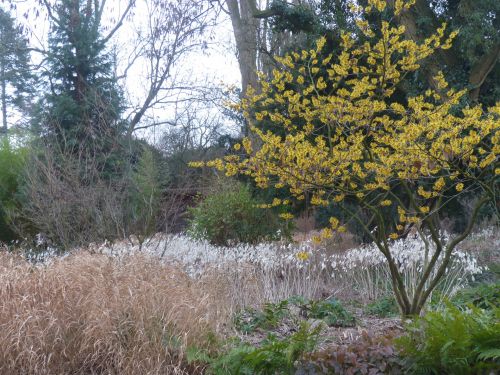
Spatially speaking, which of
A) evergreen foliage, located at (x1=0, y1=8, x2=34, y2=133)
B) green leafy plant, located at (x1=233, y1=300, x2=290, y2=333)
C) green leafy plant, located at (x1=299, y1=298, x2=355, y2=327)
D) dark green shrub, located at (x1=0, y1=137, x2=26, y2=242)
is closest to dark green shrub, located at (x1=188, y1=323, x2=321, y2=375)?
green leafy plant, located at (x1=233, y1=300, x2=290, y2=333)

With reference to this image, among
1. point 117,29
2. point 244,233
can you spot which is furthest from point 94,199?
point 117,29

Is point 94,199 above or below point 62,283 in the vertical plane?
above

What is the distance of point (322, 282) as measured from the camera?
303 inches

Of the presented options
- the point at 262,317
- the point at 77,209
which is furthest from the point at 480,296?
the point at 77,209

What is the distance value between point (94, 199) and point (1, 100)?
19.6 metres

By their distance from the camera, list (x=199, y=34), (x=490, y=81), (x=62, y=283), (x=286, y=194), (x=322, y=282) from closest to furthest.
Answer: (x=62, y=283), (x=322, y=282), (x=490, y=81), (x=286, y=194), (x=199, y=34)

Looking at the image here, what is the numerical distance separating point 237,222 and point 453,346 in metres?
8.03

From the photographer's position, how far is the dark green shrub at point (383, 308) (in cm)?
629

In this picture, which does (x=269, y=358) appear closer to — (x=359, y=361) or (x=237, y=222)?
(x=359, y=361)

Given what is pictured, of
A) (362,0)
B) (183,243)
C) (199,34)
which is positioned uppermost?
(199,34)

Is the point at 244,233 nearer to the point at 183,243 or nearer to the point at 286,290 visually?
the point at 183,243

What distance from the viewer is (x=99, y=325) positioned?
4254 millimetres

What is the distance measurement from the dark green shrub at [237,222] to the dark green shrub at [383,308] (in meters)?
4.40

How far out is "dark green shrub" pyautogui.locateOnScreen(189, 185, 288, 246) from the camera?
36.3 feet
